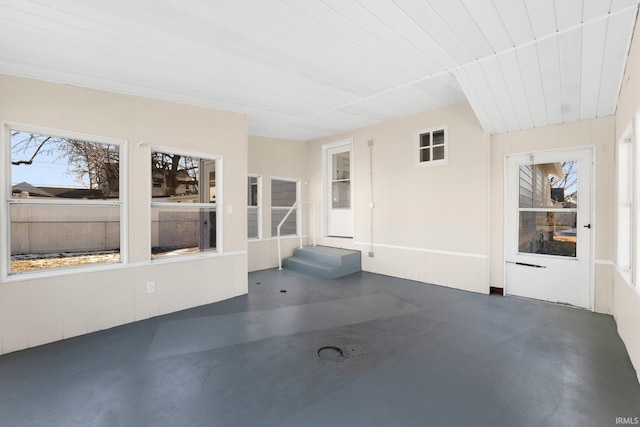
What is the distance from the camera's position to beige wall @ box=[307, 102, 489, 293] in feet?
14.9

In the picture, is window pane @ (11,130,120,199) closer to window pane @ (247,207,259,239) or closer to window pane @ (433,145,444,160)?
window pane @ (247,207,259,239)

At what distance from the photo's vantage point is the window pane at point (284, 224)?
655 centimetres

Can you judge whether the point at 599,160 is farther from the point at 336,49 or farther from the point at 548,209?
the point at 336,49

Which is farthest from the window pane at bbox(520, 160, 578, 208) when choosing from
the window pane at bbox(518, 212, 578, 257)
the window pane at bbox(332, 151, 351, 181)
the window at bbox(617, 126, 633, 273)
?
the window pane at bbox(332, 151, 351, 181)

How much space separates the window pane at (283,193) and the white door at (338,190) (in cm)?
83

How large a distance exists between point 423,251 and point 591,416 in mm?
3315

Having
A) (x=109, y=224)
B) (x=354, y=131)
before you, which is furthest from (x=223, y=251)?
(x=354, y=131)

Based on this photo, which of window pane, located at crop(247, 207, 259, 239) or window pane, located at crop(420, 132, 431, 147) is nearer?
window pane, located at crop(420, 132, 431, 147)

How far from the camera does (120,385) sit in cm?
228

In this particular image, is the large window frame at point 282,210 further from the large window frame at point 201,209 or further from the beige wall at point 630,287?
the beige wall at point 630,287

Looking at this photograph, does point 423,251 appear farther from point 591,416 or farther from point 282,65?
point 282,65

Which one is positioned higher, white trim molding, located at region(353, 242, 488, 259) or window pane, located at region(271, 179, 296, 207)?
window pane, located at region(271, 179, 296, 207)

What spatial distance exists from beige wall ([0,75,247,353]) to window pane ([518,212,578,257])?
14.0 feet

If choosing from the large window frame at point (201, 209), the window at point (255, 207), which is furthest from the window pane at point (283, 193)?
the large window frame at point (201, 209)
